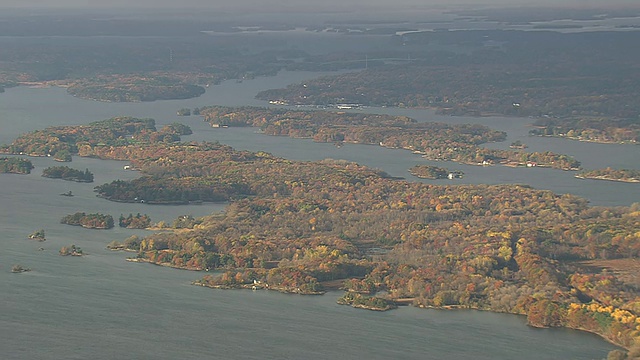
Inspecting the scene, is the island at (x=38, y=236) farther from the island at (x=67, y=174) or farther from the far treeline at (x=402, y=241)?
the island at (x=67, y=174)

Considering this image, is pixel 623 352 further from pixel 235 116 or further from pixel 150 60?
pixel 150 60

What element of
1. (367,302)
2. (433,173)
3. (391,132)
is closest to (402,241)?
(367,302)

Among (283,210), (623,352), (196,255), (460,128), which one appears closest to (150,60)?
(460,128)

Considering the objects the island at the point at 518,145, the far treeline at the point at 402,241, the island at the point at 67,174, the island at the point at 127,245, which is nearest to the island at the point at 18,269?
the far treeline at the point at 402,241

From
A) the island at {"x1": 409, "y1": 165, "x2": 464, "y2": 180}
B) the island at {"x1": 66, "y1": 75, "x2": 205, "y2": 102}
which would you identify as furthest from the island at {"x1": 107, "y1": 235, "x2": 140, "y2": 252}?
the island at {"x1": 66, "y1": 75, "x2": 205, "y2": 102}

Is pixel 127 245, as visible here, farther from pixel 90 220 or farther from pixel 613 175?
pixel 613 175
